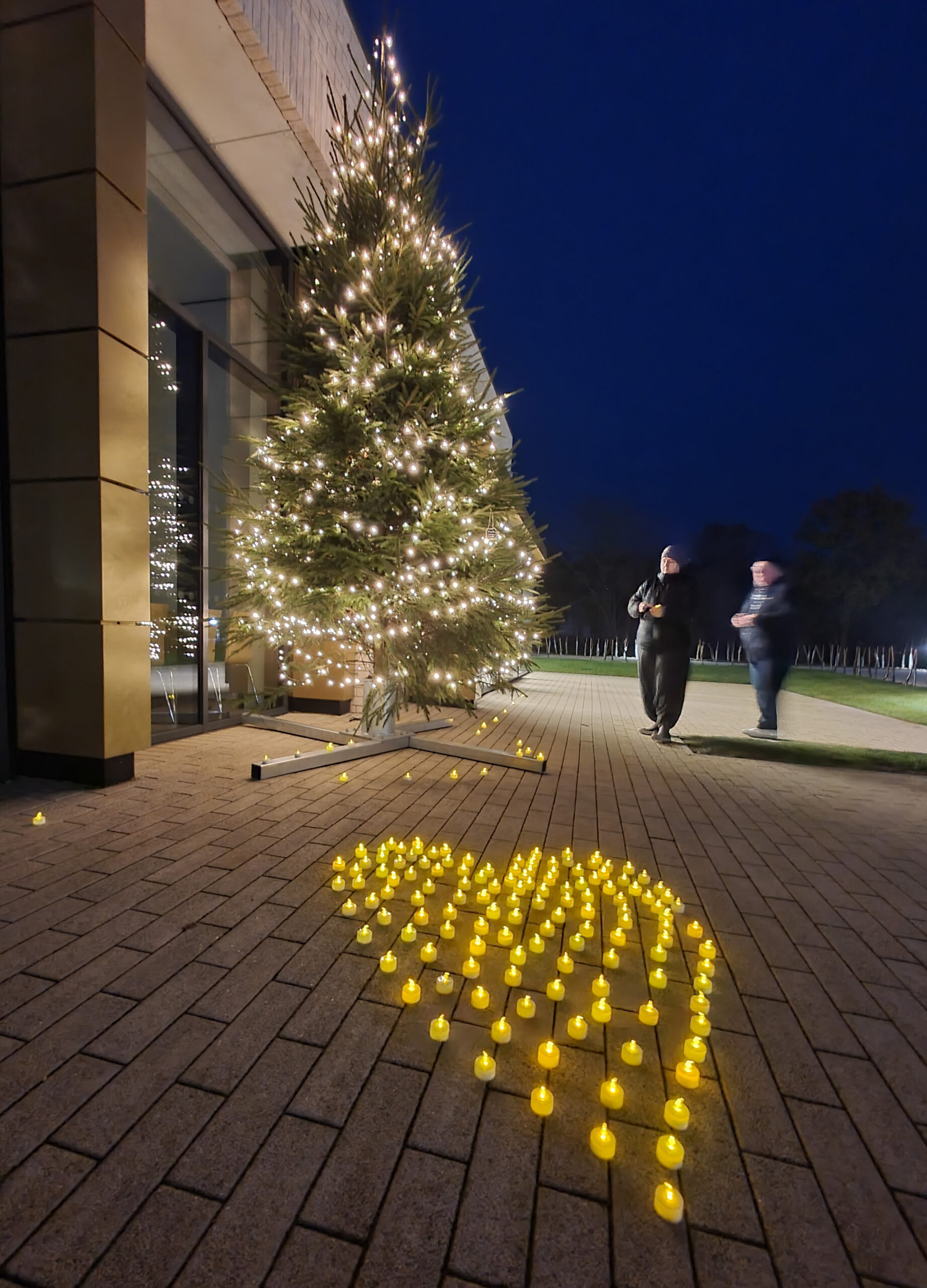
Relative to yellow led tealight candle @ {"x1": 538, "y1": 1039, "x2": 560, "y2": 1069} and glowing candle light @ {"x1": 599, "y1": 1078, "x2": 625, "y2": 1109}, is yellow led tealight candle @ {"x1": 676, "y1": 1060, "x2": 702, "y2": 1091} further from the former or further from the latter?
yellow led tealight candle @ {"x1": 538, "y1": 1039, "x2": 560, "y2": 1069}

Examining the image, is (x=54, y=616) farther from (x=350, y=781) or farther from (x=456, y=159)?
(x=456, y=159)

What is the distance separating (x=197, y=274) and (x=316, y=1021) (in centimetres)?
767

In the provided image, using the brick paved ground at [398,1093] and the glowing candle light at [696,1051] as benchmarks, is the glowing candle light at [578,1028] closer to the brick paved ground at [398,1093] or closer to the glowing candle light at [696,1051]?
the brick paved ground at [398,1093]

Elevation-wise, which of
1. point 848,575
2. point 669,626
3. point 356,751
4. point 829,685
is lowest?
point 829,685

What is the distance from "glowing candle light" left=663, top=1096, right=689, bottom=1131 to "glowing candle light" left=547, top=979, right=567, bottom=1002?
55 centimetres

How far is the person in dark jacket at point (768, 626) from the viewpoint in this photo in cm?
731

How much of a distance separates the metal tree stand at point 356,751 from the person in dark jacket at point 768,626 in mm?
3793

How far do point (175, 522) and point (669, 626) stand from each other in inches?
241

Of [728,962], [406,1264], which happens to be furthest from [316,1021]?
[728,962]

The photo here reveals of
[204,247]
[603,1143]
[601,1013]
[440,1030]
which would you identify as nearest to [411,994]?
[440,1030]

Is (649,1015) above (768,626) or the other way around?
the other way around

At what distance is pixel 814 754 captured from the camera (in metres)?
6.62

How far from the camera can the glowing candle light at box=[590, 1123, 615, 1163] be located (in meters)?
1.44

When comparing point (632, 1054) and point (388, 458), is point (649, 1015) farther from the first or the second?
point (388, 458)
